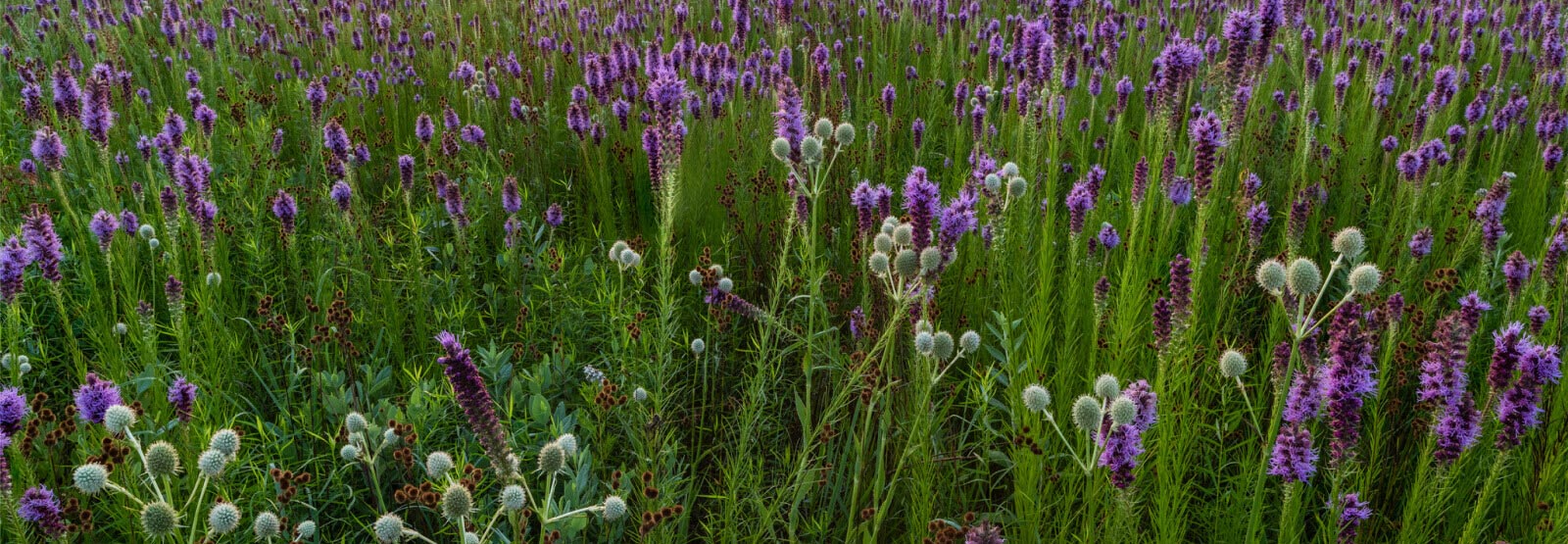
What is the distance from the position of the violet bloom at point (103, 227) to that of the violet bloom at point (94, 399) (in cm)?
106

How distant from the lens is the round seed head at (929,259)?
1.83 m

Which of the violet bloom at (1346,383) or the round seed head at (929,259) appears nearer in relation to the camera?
the violet bloom at (1346,383)

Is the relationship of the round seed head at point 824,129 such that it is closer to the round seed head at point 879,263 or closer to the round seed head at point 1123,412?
the round seed head at point 879,263

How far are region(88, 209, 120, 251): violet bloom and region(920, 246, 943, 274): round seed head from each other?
238 cm

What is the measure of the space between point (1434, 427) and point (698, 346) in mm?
1669

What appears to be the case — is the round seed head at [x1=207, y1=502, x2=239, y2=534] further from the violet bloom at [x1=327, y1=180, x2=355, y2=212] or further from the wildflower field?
the violet bloom at [x1=327, y1=180, x2=355, y2=212]

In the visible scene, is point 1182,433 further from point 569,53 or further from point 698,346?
point 569,53

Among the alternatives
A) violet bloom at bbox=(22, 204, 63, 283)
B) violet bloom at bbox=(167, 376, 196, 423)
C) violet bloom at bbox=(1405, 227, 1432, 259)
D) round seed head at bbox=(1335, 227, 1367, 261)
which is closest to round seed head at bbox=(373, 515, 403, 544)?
violet bloom at bbox=(167, 376, 196, 423)

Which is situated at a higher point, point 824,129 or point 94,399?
point 824,129

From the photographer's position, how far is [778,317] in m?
3.06

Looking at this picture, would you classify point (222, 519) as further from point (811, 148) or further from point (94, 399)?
point (811, 148)

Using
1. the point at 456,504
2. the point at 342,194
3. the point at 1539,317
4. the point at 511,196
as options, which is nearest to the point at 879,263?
the point at 456,504

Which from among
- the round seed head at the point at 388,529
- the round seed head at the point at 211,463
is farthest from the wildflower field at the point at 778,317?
the round seed head at the point at 211,463

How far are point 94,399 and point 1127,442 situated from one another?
1.98 metres
